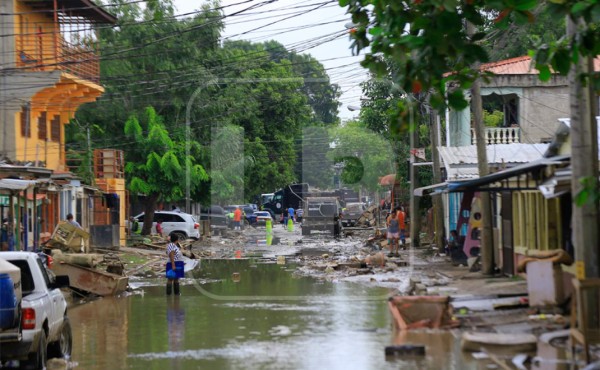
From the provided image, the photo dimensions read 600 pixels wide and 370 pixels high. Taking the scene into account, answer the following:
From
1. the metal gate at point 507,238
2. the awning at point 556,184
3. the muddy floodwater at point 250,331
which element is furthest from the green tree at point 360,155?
the awning at point 556,184

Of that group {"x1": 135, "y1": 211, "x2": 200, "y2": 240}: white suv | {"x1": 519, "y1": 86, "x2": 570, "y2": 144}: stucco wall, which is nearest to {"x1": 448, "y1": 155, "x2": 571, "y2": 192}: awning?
{"x1": 519, "y1": 86, "x2": 570, "y2": 144}: stucco wall

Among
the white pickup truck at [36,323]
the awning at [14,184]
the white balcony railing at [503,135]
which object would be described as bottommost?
the white pickup truck at [36,323]

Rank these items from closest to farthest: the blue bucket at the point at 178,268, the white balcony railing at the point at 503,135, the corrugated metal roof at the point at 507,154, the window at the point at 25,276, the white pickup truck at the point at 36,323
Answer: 1. the white pickup truck at the point at 36,323
2. the window at the point at 25,276
3. the blue bucket at the point at 178,268
4. the corrugated metal roof at the point at 507,154
5. the white balcony railing at the point at 503,135

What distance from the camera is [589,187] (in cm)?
1005

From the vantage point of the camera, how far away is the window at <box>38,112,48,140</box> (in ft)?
124

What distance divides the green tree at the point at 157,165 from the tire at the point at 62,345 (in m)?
33.1

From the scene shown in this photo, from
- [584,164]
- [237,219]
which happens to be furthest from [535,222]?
[237,219]

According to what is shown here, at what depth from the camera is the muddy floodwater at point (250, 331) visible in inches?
534

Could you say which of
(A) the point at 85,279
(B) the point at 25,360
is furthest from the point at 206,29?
(B) the point at 25,360

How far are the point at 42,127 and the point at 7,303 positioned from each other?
27549mm

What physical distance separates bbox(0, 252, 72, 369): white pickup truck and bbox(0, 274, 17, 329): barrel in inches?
4.3

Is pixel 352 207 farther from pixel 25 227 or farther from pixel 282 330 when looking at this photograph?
pixel 282 330

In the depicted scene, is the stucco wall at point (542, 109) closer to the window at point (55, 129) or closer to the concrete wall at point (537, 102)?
the concrete wall at point (537, 102)

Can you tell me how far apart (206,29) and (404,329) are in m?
42.2
